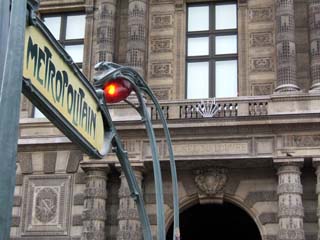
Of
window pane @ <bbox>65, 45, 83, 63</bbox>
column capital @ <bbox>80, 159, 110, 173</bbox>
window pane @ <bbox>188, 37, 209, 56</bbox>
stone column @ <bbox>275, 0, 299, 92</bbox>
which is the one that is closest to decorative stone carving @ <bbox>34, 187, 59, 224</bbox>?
column capital @ <bbox>80, 159, 110, 173</bbox>

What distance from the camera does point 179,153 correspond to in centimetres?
1869

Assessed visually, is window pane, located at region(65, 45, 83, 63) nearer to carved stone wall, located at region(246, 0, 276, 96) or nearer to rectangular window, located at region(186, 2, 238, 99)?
rectangular window, located at region(186, 2, 238, 99)

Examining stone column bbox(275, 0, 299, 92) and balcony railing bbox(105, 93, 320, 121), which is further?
stone column bbox(275, 0, 299, 92)

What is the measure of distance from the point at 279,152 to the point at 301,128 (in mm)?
889

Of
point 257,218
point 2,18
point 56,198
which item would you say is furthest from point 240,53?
point 2,18

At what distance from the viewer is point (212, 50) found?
2095 cm

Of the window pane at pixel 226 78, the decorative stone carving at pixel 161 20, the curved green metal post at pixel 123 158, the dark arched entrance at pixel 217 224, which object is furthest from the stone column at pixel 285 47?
the curved green metal post at pixel 123 158

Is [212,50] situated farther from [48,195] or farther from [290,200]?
[48,195]

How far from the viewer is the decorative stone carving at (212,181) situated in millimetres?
18906

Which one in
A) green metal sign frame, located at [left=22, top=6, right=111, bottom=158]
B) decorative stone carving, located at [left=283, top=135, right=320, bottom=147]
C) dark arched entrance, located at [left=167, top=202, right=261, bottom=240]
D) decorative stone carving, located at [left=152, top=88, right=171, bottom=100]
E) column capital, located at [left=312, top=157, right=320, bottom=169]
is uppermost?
decorative stone carving, located at [left=152, top=88, right=171, bottom=100]

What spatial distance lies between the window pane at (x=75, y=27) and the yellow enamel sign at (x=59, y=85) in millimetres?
15958

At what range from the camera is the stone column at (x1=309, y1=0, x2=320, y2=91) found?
1917 centimetres

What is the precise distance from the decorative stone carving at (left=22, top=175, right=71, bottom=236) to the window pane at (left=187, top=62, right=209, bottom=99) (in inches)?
184

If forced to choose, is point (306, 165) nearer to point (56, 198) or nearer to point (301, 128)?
point (301, 128)
